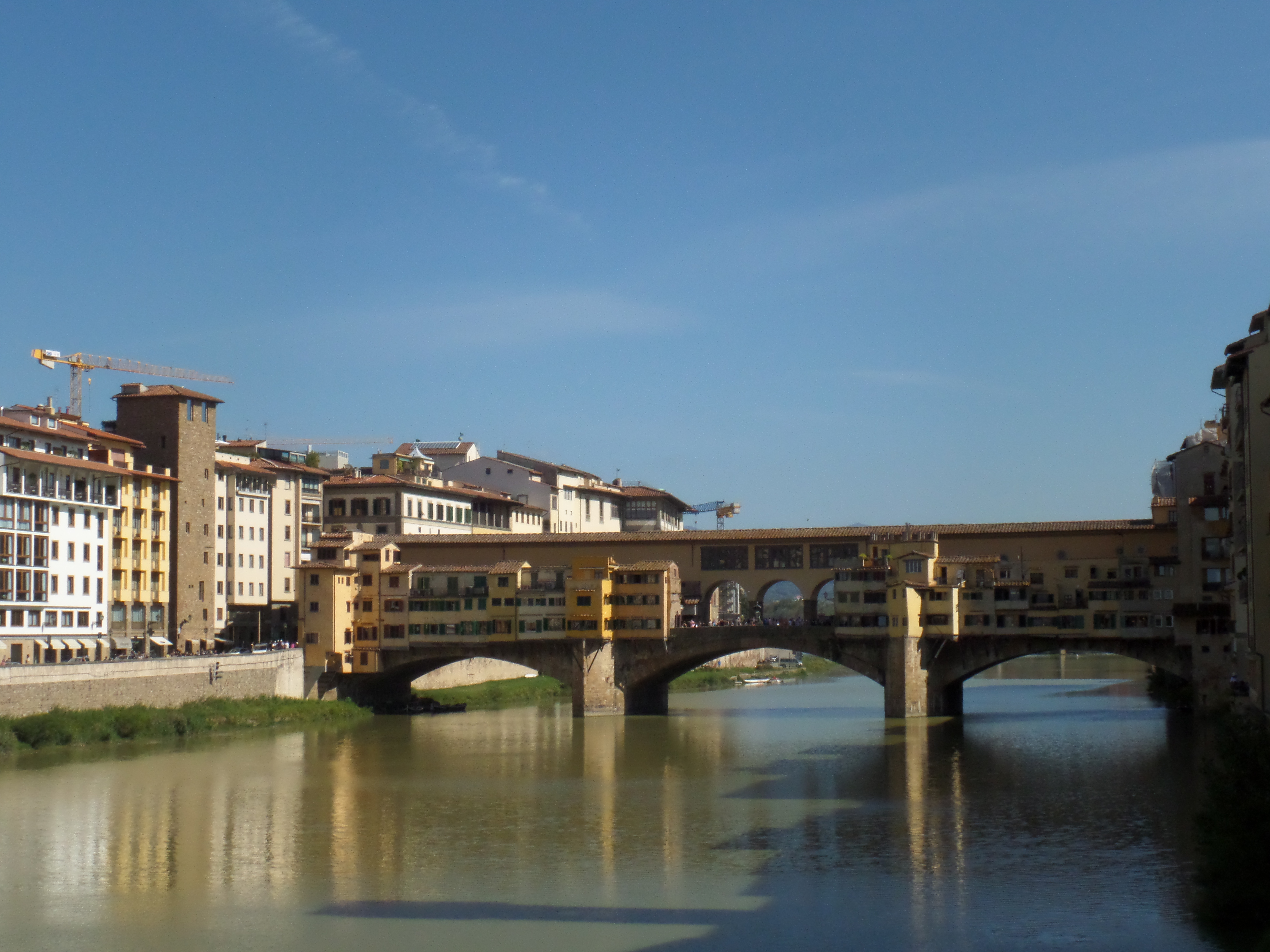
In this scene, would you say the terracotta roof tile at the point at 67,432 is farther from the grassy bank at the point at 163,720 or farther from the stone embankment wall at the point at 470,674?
the stone embankment wall at the point at 470,674

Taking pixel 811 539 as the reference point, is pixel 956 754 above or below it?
below

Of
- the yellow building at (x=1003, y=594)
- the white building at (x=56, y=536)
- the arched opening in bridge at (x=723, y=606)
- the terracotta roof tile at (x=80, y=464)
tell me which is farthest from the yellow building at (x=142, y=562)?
the yellow building at (x=1003, y=594)

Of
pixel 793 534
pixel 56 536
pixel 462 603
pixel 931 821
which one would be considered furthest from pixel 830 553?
pixel 931 821

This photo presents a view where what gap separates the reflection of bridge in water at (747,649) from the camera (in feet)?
195

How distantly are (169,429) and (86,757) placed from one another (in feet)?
73.3

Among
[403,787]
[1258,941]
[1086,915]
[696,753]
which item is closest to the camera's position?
[1258,941]

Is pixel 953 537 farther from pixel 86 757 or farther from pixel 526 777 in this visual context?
pixel 86 757

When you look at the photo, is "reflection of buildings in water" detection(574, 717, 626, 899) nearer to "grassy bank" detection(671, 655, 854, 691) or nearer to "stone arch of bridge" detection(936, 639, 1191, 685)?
"stone arch of bridge" detection(936, 639, 1191, 685)

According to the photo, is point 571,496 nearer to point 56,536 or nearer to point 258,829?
point 56,536

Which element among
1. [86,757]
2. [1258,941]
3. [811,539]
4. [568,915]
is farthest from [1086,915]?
[811,539]

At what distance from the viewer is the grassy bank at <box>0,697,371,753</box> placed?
155 feet

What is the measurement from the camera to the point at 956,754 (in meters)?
47.1

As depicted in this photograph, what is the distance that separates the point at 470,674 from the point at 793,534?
20.5 m

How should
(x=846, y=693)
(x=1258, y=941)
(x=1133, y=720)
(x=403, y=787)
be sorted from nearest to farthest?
1. (x=1258, y=941)
2. (x=403, y=787)
3. (x=1133, y=720)
4. (x=846, y=693)
